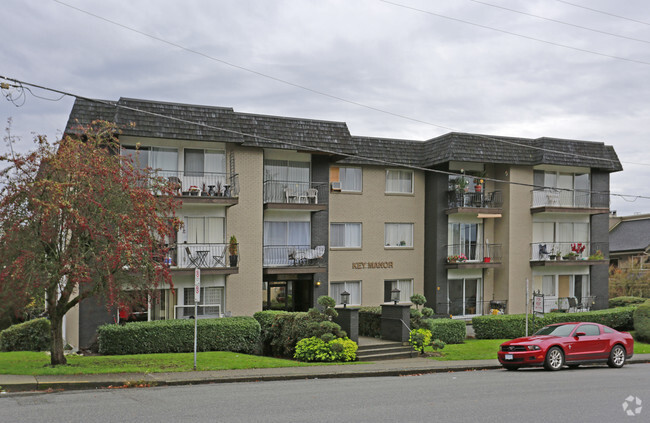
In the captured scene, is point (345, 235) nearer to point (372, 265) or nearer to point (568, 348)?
point (372, 265)

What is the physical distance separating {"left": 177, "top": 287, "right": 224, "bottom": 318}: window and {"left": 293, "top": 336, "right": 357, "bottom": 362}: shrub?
19.6ft

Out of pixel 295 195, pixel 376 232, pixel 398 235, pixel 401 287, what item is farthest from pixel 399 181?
pixel 295 195

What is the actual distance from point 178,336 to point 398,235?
13.4m

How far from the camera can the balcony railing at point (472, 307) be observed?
3150cm

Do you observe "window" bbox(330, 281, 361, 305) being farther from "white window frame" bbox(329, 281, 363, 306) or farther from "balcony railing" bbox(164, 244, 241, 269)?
"balcony railing" bbox(164, 244, 241, 269)

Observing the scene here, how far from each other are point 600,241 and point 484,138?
9433 millimetres

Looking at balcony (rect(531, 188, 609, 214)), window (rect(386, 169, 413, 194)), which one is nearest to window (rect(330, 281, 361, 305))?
window (rect(386, 169, 413, 194))

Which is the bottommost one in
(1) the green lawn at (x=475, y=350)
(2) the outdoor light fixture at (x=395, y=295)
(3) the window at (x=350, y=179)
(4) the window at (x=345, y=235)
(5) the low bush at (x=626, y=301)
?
(1) the green lawn at (x=475, y=350)

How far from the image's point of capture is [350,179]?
3047cm

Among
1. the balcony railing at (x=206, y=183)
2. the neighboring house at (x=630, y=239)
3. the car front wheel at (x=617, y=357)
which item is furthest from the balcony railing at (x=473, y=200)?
the neighboring house at (x=630, y=239)

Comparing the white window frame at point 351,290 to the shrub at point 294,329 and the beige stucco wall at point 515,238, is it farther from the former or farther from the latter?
the beige stucco wall at point 515,238

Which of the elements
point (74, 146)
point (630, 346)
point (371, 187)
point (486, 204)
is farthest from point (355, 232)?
point (74, 146)

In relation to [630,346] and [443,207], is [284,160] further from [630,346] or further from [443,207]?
[630,346]

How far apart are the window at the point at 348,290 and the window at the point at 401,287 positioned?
1.55 metres
